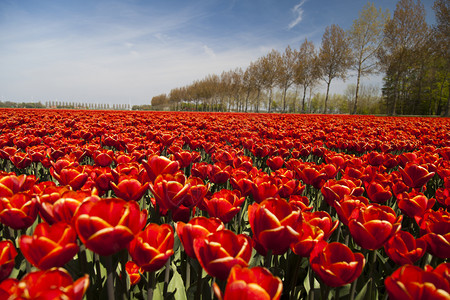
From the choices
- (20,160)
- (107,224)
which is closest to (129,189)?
(107,224)

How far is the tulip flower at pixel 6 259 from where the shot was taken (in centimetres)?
84

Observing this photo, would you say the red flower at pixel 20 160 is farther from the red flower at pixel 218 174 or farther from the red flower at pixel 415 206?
the red flower at pixel 415 206

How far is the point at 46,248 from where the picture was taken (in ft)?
2.74

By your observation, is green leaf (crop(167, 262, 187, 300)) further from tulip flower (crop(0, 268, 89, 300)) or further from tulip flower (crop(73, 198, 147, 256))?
tulip flower (crop(0, 268, 89, 300))

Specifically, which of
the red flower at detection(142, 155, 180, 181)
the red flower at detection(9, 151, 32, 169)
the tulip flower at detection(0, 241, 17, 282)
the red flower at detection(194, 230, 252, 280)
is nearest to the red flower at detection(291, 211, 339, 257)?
the red flower at detection(194, 230, 252, 280)

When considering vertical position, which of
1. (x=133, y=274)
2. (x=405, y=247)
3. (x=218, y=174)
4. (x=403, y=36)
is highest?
(x=403, y=36)

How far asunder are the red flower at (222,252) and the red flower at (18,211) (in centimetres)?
76

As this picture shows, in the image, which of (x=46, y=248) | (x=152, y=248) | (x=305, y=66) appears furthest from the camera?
(x=305, y=66)

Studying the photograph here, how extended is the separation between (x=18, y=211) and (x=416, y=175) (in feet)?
8.63

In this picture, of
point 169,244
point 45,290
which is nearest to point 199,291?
point 169,244

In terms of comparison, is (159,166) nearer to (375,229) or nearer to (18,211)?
(18,211)

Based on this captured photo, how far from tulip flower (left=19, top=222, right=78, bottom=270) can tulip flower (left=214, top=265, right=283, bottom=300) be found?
0.50 m

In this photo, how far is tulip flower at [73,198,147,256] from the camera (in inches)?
33.1

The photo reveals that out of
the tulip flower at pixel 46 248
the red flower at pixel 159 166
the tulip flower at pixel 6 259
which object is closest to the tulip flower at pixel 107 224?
the tulip flower at pixel 46 248
